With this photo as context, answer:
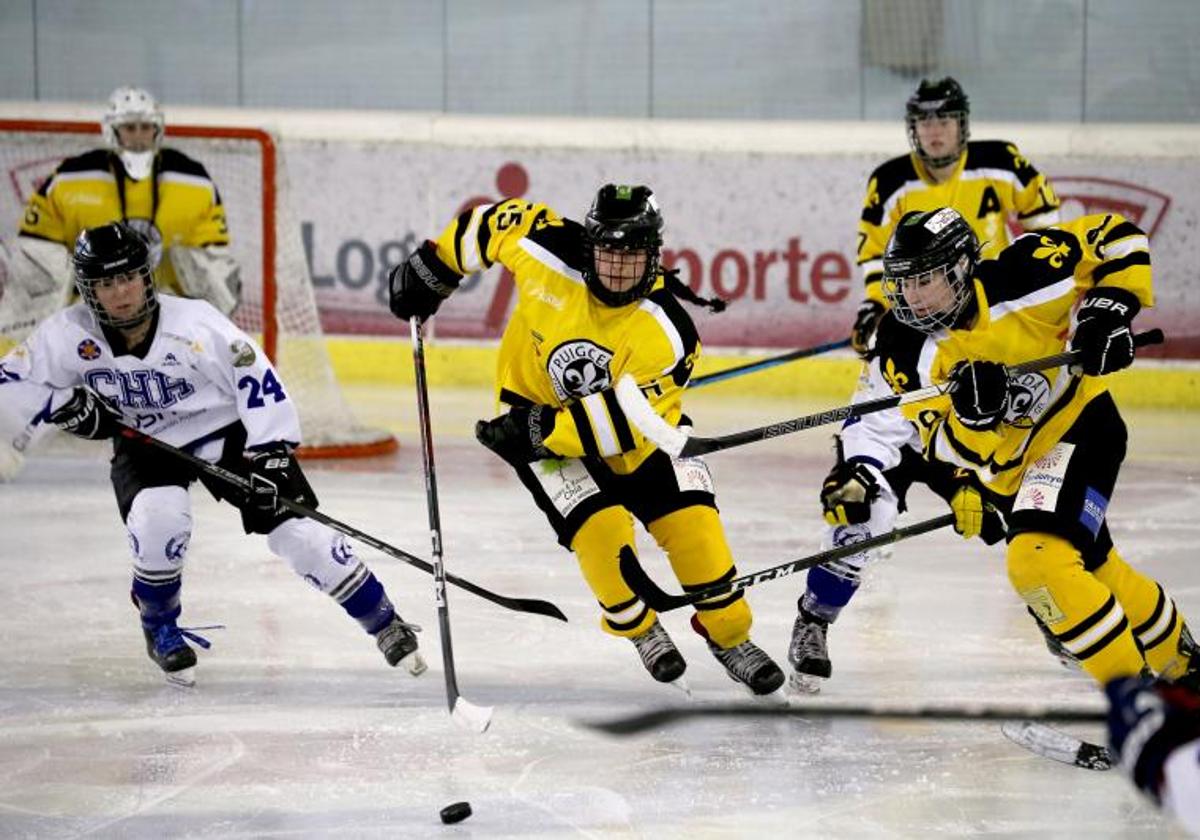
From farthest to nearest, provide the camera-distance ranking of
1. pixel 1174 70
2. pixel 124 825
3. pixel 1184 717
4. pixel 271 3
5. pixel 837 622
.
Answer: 1. pixel 271 3
2. pixel 1174 70
3. pixel 837 622
4. pixel 124 825
5. pixel 1184 717

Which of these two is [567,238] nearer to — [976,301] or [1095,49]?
[976,301]

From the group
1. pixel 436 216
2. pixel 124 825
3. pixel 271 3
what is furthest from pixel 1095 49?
pixel 124 825

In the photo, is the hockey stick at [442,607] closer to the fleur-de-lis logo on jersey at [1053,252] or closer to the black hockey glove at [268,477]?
the black hockey glove at [268,477]

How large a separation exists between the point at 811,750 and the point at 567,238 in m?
0.99

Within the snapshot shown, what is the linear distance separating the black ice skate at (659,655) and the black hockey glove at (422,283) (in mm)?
746

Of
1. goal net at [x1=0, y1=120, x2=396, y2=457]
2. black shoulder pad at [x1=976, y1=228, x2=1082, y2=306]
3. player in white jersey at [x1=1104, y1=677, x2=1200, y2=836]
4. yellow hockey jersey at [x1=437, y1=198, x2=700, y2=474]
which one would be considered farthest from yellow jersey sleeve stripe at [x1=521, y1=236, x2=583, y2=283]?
goal net at [x1=0, y1=120, x2=396, y2=457]

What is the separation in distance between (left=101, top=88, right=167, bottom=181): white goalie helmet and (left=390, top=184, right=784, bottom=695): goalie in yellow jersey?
215 cm

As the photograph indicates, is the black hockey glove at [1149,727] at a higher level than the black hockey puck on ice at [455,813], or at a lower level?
higher

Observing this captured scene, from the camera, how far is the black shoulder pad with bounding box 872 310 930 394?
3248mm

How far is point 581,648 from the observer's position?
3902 millimetres

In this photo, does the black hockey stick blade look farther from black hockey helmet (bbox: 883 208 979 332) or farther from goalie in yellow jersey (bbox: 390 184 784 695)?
black hockey helmet (bbox: 883 208 979 332)

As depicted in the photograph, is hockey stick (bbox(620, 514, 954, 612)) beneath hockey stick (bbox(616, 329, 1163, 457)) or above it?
beneath

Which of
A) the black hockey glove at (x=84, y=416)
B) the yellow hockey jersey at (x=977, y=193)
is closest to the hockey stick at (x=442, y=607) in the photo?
the black hockey glove at (x=84, y=416)

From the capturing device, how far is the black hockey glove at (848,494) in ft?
11.5
